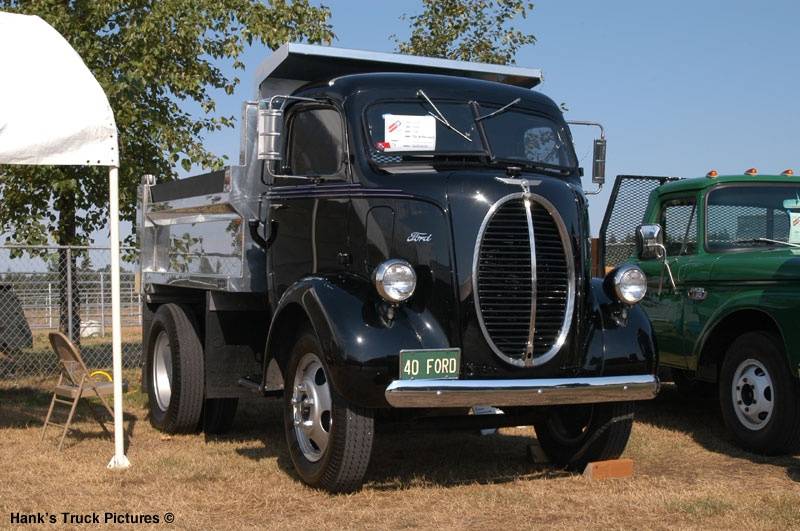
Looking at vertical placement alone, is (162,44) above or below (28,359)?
above

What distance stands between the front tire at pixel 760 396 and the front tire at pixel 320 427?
3.30 meters

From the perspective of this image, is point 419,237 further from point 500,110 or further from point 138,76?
point 138,76

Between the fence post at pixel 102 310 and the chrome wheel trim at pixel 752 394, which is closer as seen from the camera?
the chrome wheel trim at pixel 752 394

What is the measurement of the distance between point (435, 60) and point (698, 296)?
116 inches

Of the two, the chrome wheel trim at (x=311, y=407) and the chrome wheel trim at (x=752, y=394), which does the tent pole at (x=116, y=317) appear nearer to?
the chrome wheel trim at (x=311, y=407)

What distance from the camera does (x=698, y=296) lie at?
8.25 meters

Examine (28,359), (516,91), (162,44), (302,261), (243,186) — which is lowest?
(28,359)

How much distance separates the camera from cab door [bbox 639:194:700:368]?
847cm

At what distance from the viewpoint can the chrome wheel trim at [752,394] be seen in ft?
24.7

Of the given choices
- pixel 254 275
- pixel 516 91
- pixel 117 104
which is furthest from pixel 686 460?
pixel 117 104

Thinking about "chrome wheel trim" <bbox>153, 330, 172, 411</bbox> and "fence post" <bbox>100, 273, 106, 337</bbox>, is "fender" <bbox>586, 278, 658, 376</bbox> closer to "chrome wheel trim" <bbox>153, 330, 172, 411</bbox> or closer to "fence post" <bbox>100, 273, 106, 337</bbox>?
"chrome wheel trim" <bbox>153, 330, 172, 411</bbox>

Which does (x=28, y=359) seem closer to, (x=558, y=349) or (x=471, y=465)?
(x=471, y=465)

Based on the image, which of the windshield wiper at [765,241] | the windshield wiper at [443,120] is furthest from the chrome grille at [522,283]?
the windshield wiper at [765,241]

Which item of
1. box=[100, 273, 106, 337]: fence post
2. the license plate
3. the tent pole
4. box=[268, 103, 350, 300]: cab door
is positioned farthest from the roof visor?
box=[100, 273, 106, 337]: fence post
